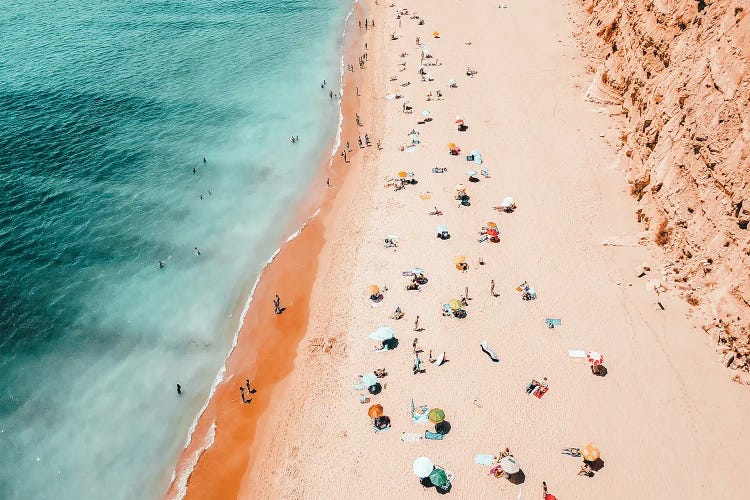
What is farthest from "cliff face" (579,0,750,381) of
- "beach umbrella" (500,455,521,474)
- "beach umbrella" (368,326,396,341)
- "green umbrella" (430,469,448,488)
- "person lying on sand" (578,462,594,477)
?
"beach umbrella" (368,326,396,341)

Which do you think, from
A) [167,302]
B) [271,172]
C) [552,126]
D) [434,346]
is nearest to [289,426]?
[434,346]

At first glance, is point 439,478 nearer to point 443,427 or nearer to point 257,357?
point 443,427

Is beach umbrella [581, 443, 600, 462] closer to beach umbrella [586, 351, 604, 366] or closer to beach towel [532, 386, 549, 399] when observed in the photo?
beach towel [532, 386, 549, 399]

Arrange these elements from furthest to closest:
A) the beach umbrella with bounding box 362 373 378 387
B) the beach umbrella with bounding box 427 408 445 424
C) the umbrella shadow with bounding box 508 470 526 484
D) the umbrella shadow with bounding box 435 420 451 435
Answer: the beach umbrella with bounding box 362 373 378 387 → the umbrella shadow with bounding box 435 420 451 435 → the beach umbrella with bounding box 427 408 445 424 → the umbrella shadow with bounding box 508 470 526 484

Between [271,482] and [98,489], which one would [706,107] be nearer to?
[271,482]

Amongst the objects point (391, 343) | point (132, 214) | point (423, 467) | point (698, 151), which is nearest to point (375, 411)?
point (423, 467)

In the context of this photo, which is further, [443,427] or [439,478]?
[443,427]
